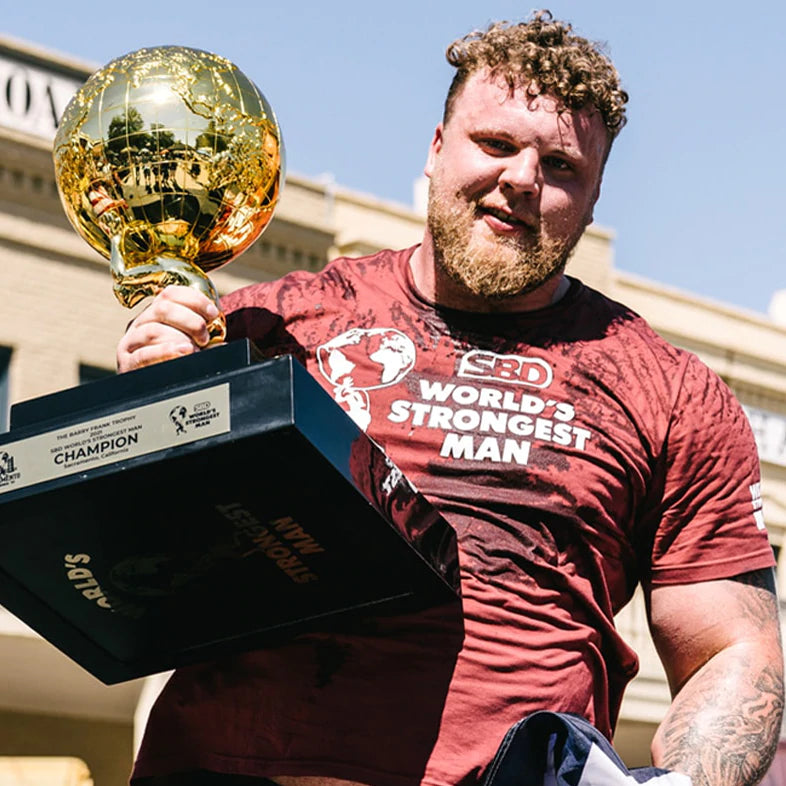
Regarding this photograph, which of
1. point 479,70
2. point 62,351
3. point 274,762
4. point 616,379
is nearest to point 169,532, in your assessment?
point 274,762

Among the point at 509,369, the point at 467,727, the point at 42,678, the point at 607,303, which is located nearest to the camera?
the point at 467,727

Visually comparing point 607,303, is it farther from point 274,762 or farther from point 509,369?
point 274,762

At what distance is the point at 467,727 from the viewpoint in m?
2.59

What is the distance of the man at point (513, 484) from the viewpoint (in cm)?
262

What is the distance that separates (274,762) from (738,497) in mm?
864

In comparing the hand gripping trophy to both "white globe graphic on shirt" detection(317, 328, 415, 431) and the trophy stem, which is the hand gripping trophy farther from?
"white globe graphic on shirt" detection(317, 328, 415, 431)

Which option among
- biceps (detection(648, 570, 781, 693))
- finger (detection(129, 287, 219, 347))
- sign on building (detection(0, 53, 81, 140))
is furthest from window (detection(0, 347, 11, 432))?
finger (detection(129, 287, 219, 347))

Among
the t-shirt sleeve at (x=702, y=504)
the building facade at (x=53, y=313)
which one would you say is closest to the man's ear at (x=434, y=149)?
the t-shirt sleeve at (x=702, y=504)

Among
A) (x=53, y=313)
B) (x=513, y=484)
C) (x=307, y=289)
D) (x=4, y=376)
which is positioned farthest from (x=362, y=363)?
(x=53, y=313)

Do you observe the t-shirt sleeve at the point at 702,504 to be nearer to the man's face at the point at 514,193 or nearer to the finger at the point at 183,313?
the man's face at the point at 514,193

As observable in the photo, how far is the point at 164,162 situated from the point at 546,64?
27.0 inches

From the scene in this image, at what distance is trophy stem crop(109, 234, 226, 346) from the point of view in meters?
2.58

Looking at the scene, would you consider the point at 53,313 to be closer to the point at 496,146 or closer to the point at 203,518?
the point at 496,146

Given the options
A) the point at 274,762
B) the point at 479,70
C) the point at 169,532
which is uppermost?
the point at 479,70
